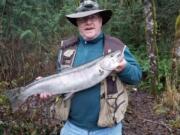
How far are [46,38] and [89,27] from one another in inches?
230

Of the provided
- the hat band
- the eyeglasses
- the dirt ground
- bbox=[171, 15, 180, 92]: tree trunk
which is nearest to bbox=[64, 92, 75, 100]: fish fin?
the eyeglasses

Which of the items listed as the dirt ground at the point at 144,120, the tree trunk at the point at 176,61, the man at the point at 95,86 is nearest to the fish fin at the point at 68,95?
the man at the point at 95,86

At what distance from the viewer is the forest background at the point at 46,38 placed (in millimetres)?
7168

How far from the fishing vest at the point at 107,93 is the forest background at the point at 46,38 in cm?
190

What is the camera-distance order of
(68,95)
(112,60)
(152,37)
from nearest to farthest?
(112,60) < (68,95) < (152,37)

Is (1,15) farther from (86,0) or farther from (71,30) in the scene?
(86,0)

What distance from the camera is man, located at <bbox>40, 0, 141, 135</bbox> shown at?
14.1 ft

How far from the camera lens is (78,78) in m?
4.30

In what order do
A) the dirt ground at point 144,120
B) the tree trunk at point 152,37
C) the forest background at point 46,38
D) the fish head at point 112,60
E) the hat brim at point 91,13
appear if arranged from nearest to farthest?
the fish head at point 112,60 < the hat brim at point 91,13 < the forest background at point 46,38 < the dirt ground at point 144,120 < the tree trunk at point 152,37

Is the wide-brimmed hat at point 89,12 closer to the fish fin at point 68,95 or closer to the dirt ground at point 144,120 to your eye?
the fish fin at point 68,95

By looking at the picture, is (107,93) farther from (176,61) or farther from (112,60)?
(176,61)

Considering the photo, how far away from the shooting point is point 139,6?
12.9m

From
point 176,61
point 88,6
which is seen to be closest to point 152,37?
point 176,61

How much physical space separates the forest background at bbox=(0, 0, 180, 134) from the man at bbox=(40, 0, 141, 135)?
1858 millimetres
